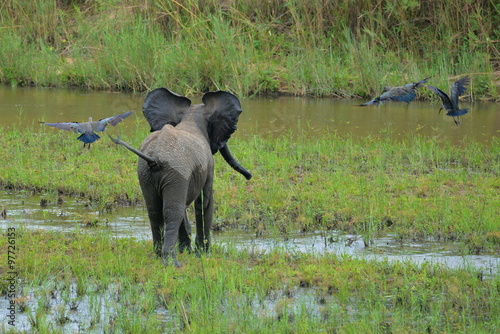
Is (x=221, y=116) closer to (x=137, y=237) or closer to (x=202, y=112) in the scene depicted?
(x=202, y=112)

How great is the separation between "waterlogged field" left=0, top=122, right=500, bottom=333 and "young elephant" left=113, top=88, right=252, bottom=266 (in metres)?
0.25

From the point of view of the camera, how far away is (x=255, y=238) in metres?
7.00

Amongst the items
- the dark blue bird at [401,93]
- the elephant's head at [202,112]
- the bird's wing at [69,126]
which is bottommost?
the bird's wing at [69,126]

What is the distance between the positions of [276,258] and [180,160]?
1053 mm

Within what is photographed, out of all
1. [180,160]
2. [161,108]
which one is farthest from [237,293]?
[161,108]

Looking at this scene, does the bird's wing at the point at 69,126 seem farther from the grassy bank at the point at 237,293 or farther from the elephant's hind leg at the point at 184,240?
the elephant's hind leg at the point at 184,240

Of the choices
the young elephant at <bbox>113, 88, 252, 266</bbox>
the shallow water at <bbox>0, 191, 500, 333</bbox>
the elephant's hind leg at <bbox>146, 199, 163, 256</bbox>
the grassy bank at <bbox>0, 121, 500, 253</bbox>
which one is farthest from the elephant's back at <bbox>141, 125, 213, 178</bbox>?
the grassy bank at <bbox>0, 121, 500, 253</bbox>

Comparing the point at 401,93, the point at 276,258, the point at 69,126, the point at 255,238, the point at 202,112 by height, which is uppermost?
the point at 401,93

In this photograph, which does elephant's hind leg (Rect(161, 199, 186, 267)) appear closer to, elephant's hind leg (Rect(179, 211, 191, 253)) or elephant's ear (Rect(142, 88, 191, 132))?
elephant's hind leg (Rect(179, 211, 191, 253))

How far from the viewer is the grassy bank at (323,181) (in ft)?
24.1

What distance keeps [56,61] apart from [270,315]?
45.2ft

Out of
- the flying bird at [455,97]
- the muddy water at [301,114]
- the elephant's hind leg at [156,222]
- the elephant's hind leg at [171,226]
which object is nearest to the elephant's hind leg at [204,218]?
the elephant's hind leg at [156,222]

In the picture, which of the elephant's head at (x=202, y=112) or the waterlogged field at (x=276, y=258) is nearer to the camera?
the waterlogged field at (x=276, y=258)

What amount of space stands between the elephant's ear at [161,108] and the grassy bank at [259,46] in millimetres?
8356
